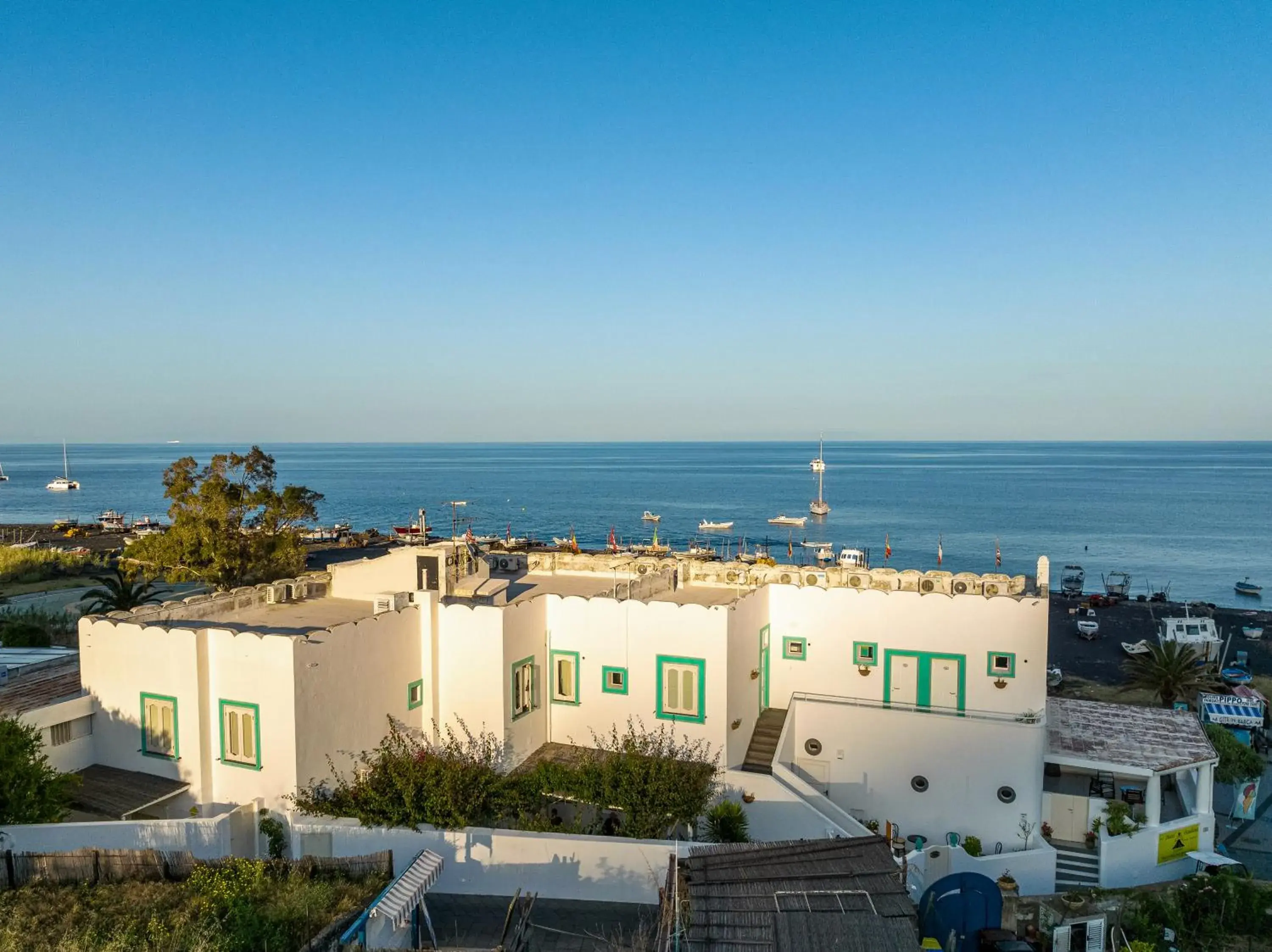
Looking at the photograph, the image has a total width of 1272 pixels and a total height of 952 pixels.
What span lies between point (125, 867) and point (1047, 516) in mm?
110171

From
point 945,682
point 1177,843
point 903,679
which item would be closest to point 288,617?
point 903,679

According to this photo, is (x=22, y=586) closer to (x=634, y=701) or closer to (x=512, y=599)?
(x=512, y=599)

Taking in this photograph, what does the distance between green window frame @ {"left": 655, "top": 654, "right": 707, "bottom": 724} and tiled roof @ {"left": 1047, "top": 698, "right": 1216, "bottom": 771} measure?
8106 mm

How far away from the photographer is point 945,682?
1922 cm

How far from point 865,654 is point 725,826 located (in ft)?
20.1

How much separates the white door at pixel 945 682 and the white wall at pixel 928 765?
87 centimetres

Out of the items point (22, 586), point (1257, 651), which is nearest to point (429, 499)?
point (22, 586)

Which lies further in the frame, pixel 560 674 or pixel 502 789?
pixel 560 674

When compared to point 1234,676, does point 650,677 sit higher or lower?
higher

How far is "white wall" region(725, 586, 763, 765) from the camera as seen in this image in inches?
692

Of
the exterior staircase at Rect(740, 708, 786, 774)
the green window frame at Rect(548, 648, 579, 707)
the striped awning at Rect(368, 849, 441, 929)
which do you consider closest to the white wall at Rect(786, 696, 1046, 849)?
the exterior staircase at Rect(740, 708, 786, 774)

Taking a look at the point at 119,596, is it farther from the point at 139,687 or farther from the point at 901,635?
the point at 901,635

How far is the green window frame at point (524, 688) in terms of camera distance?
17.4 metres

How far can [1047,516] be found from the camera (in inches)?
4097
